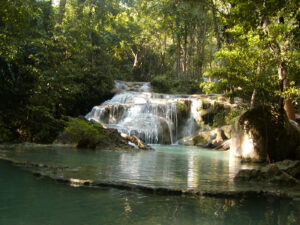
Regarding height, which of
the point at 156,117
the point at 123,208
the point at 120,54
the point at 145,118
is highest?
the point at 120,54

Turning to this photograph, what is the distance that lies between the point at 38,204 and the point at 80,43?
21.9m

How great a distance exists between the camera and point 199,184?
5332 millimetres

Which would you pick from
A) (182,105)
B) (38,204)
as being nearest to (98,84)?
(182,105)

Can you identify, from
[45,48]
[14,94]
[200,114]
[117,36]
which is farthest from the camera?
[117,36]

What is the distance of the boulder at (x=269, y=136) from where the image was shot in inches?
399

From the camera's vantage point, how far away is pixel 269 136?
1020 centimetres

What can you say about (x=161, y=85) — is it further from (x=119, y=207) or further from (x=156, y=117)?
(x=119, y=207)

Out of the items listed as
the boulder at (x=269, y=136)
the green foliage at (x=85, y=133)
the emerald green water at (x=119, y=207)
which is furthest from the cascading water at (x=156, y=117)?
the emerald green water at (x=119, y=207)

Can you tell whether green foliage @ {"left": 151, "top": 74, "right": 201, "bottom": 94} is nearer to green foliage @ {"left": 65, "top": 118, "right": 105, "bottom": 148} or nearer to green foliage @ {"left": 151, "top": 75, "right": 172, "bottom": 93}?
green foliage @ {"left": 151, "top": 75, "right": 172, "bottom": 93}

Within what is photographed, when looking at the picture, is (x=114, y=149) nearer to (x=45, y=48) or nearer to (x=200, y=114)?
(x=45, y=48)

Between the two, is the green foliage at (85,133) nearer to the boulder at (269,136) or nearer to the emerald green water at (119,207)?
the boulder at (269,136)

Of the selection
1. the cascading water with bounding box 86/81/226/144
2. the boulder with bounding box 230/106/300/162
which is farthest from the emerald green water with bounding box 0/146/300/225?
the cascading water with bounding box 86/81/226/144

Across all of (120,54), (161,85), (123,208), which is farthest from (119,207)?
(120,54)

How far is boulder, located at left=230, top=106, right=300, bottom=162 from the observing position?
10.1 m
